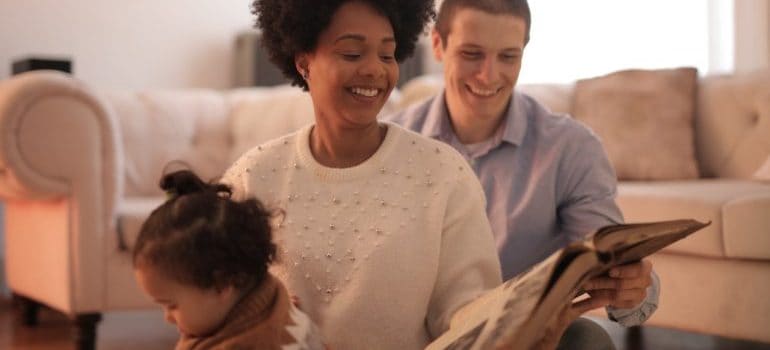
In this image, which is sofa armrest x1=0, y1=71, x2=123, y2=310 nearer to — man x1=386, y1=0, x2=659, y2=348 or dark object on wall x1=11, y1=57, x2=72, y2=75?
dark object on wall x1=11, y1=57, x2=72, y2=75

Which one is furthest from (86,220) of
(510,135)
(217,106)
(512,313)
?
(512,313)

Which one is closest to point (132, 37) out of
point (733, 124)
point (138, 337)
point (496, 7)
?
point (138, 337)

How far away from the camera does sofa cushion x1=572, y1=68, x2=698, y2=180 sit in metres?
3.64

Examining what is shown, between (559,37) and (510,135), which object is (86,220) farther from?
(559,37)

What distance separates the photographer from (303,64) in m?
1.65

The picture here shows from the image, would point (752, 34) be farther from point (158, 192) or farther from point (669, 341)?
point (158, 192)

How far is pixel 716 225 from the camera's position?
2.88 m

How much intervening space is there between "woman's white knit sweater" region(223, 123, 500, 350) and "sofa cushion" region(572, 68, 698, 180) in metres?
2.19

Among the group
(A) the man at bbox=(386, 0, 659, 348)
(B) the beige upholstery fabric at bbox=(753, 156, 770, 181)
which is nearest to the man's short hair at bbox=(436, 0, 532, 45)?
(A) the man at bbox=(386, 0, 659, 348)

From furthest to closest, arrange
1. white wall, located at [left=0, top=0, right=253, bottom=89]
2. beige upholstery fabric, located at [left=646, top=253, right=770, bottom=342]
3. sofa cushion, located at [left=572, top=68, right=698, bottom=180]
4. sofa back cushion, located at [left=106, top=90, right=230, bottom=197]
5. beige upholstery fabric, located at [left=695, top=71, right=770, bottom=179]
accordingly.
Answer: white wall, located at [left=0, top=0, right=253, bottom=89]
sofa back cushion, located at [left=106, top=90, right=230, bottom=197]
sofa cushion, located at [left=572, top=68, right=698, bottom=180]
beige upholstery fabric, located at [left=695, top=71, right=770, bottom=179]
beige upholstery fabric, located at [left=646, top=253, right=770, bottom=342]

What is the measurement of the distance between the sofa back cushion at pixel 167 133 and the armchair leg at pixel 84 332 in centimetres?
70

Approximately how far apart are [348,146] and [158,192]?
8.34ft

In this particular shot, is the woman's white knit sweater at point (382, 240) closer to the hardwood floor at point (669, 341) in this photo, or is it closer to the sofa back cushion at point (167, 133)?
the hardwood floor at point (669, 341)

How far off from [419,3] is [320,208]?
1.13 ft
